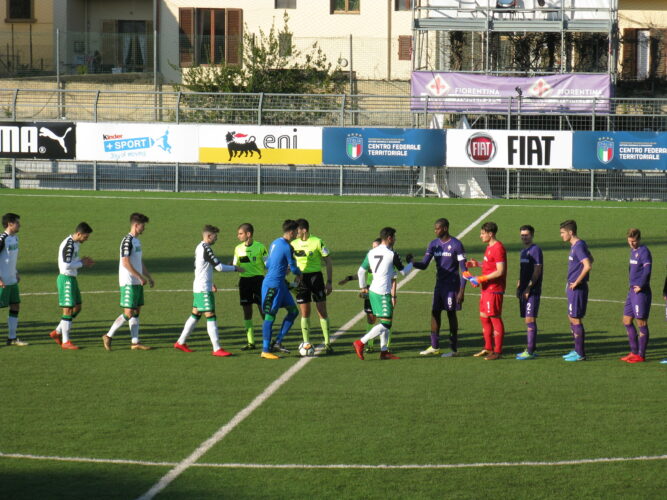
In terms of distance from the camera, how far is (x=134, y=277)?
1596 cm

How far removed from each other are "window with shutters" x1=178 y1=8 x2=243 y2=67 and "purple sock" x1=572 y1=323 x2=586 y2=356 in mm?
43134

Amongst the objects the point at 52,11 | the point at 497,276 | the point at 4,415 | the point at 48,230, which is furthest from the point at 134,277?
the point at 52,11

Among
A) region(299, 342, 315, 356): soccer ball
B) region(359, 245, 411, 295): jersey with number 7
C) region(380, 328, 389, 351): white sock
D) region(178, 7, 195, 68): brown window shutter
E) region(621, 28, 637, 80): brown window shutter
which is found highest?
region(178, 7, 195, 68): brown window shutter

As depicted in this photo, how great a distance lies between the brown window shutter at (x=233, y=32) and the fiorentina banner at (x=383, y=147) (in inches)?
782

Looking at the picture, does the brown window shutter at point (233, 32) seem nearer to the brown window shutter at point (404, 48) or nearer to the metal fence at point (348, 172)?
the brown window shutter at point (404, 48)

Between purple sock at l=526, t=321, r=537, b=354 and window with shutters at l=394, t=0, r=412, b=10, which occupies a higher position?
window with shutters at l=394, t=0, r=412, b=10

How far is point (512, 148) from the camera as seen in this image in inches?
1467

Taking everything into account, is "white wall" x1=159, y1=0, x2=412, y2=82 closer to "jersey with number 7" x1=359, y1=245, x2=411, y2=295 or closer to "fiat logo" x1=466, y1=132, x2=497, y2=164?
"fiat logo" x1=466, y1=132, x2=497, y2=164

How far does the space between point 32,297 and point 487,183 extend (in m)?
21.1

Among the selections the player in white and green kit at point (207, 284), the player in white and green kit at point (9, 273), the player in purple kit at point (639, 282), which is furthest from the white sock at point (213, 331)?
the player in purple kit at point (639, 282)

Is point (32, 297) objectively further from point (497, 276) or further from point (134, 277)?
point (497, 276)

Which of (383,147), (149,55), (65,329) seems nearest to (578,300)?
(65,329)

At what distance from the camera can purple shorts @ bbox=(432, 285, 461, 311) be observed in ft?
52.5

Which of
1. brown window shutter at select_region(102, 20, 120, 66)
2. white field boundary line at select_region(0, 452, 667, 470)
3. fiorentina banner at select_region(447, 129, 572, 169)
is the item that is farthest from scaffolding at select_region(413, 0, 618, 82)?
white field boundary line at select_region(0, 452, 667, 470)
